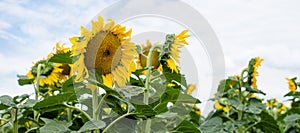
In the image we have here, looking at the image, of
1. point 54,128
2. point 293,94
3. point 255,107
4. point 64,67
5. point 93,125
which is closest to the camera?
point 93,125

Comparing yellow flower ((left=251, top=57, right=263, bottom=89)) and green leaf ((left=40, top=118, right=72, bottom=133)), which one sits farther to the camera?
yellow flower ((left=251, top=57, right=263, bottom=89))

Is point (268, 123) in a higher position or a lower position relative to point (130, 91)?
lower

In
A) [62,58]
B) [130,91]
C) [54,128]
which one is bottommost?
[54,128]

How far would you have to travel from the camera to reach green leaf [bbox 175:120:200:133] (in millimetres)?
1610

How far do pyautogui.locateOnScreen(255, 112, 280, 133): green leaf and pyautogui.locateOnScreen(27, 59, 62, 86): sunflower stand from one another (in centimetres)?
151

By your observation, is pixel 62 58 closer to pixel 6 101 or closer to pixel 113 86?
pixel 113 86

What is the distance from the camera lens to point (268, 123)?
113 inches

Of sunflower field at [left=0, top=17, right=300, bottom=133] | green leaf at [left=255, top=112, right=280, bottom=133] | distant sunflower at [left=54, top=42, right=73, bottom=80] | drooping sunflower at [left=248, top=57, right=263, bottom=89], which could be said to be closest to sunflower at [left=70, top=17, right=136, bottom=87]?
sunflower field at [left=0, top=17, right=300, bottom=133]

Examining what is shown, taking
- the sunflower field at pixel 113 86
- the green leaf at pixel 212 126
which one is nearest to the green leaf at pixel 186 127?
the sunflower field at pixel 113 86

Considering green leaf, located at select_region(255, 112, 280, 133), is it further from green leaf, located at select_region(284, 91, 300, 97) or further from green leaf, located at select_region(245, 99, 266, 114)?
green leaf, located at select_region(284, 91, 300, 97)

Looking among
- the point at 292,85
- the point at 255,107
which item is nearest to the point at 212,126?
the point at 255,107

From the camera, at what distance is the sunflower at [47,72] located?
7.97 ft

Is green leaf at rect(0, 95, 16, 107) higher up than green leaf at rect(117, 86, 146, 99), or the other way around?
green leaf at rect(0, 95, 16, 107)

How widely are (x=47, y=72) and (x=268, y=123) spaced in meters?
1.64
